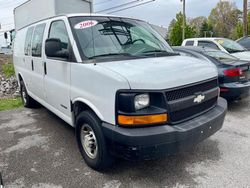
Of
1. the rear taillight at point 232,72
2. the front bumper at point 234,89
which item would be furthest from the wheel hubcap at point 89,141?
the rear taillight at point 232,72

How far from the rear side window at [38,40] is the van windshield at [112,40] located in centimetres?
124

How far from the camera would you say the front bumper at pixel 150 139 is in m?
2.58

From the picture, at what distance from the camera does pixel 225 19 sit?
67.2 m

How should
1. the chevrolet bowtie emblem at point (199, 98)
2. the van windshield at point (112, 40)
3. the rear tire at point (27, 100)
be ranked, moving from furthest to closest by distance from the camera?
1. the rear tire at point (27, 100)
2. the van windshield at point (112, 40)
3. the chevrolet bowtie emblem at point (199, 98)

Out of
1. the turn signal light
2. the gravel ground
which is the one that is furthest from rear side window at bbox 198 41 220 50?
the turn signal light

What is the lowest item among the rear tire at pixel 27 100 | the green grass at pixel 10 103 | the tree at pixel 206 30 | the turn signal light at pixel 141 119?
the green grass at pixel 10 103

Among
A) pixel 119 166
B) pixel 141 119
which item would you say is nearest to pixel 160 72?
pixel 141 119

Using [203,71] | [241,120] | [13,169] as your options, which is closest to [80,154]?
[13,169]

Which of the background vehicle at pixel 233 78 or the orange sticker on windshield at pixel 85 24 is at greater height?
the orange sticker on windshield at pixel 85 24

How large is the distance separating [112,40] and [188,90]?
4.25 ft

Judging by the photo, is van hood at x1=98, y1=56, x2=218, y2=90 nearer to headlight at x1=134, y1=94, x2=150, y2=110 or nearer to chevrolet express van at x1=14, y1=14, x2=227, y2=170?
chevrolet express van at x1=14, y1=14, x2=227, y2=170

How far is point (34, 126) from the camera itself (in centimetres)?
512

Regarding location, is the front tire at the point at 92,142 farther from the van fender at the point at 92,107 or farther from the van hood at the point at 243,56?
the van hood at the point at 243,56

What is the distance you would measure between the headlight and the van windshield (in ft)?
2.63
